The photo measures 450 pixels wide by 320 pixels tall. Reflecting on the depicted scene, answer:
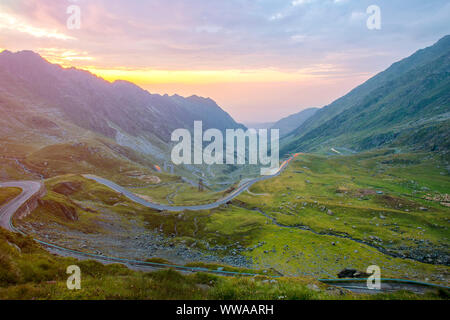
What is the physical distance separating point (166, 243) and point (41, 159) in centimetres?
16612

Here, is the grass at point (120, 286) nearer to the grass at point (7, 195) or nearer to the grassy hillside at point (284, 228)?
the grassy hillside at point (284, 228)

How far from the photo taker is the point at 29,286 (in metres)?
14.0

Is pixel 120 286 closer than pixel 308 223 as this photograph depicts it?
Yes

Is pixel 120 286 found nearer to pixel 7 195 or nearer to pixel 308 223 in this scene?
pixel 7 195

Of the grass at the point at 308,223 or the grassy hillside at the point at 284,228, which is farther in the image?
the grass at the point at 308,223

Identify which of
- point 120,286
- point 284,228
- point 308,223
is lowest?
point 284,228

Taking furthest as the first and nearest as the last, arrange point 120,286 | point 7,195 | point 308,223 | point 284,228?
point 308,223
point 284,228
point 7,195
point 120,286

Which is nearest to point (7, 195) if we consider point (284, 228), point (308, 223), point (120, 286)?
point (120, 286)

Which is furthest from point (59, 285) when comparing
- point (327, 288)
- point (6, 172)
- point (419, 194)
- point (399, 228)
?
point (6, 172)

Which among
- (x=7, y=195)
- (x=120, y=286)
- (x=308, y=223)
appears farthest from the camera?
(x=308, y=223)

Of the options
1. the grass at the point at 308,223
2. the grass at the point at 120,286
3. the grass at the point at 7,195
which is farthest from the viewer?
the grass at the point at 308,223

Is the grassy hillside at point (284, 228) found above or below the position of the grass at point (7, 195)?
below

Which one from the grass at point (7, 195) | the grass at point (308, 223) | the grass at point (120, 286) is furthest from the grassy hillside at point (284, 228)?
the grass at point (120, 286)
